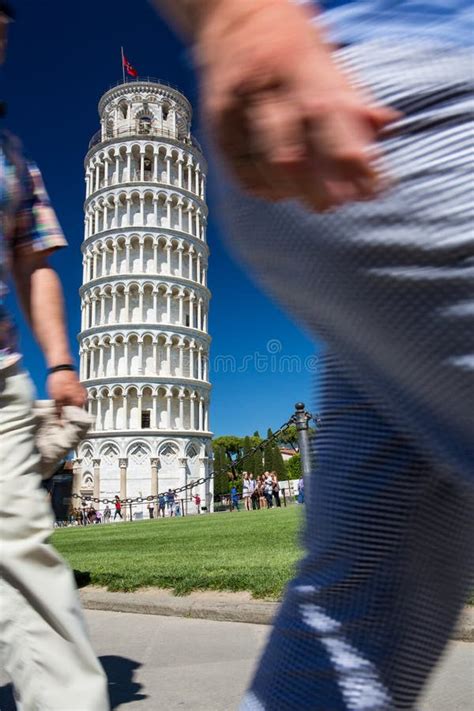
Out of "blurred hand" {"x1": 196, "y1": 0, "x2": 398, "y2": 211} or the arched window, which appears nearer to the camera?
"blurred hand" {"x1": 196, "y1": 0, "x2": 398, "y2": 211}

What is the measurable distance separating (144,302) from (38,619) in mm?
52201

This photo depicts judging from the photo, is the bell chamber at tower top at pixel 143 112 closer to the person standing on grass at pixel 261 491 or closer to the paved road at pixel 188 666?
the person standing on grass at pixel 261 491

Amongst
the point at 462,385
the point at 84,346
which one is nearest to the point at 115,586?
the point at 462,385

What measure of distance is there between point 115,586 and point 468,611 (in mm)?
2450

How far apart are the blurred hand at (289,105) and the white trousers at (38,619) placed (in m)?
0.96

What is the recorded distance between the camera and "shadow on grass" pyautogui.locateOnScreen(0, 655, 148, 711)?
2158 mm

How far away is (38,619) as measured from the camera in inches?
47.6

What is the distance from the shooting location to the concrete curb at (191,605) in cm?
315

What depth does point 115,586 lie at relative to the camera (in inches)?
162

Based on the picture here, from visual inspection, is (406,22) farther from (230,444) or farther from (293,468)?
(230,444)

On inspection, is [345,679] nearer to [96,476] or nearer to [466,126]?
[466,126]

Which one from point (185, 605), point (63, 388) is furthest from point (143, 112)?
point (63, 388)

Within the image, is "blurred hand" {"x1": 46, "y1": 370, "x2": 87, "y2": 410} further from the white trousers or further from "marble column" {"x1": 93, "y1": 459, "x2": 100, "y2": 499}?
"marble column" {"x1": 93, "y1": 459, "x2": 100, "y2": 499}

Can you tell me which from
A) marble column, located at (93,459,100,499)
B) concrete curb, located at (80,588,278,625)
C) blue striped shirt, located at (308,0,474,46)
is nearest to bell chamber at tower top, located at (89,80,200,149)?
marble column, located at (93,459,100,499)
